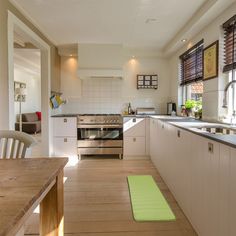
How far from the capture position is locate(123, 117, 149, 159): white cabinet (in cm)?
439

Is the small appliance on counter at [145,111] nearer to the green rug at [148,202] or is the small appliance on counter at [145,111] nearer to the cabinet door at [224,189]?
the green rug at [148,202]

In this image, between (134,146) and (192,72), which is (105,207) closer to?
(134,146)

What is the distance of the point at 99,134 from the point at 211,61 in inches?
95.0

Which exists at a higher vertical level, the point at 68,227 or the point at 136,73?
the point at 136,73

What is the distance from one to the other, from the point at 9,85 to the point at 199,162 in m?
2.25

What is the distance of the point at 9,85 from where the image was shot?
2.67 meters

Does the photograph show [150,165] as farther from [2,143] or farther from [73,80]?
[2,143]

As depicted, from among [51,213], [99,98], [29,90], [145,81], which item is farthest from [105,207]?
[29,90]

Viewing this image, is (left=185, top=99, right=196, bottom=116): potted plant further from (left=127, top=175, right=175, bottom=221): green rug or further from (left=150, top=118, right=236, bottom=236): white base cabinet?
(left=127, top=175, right=175, bottom=221): green rug

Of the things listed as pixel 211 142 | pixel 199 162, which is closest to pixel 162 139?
pixel 199 162

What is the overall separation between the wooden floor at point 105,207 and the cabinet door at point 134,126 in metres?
0.82

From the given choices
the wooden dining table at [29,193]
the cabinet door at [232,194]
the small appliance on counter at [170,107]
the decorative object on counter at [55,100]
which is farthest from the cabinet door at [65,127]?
the cabinet door at [232,194]

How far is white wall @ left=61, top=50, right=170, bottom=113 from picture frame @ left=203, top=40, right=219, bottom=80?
6.08ft

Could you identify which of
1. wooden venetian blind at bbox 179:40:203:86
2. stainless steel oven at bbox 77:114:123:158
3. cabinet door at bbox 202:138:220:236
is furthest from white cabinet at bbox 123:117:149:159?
cabinet door at bbox 202:138:220:236
